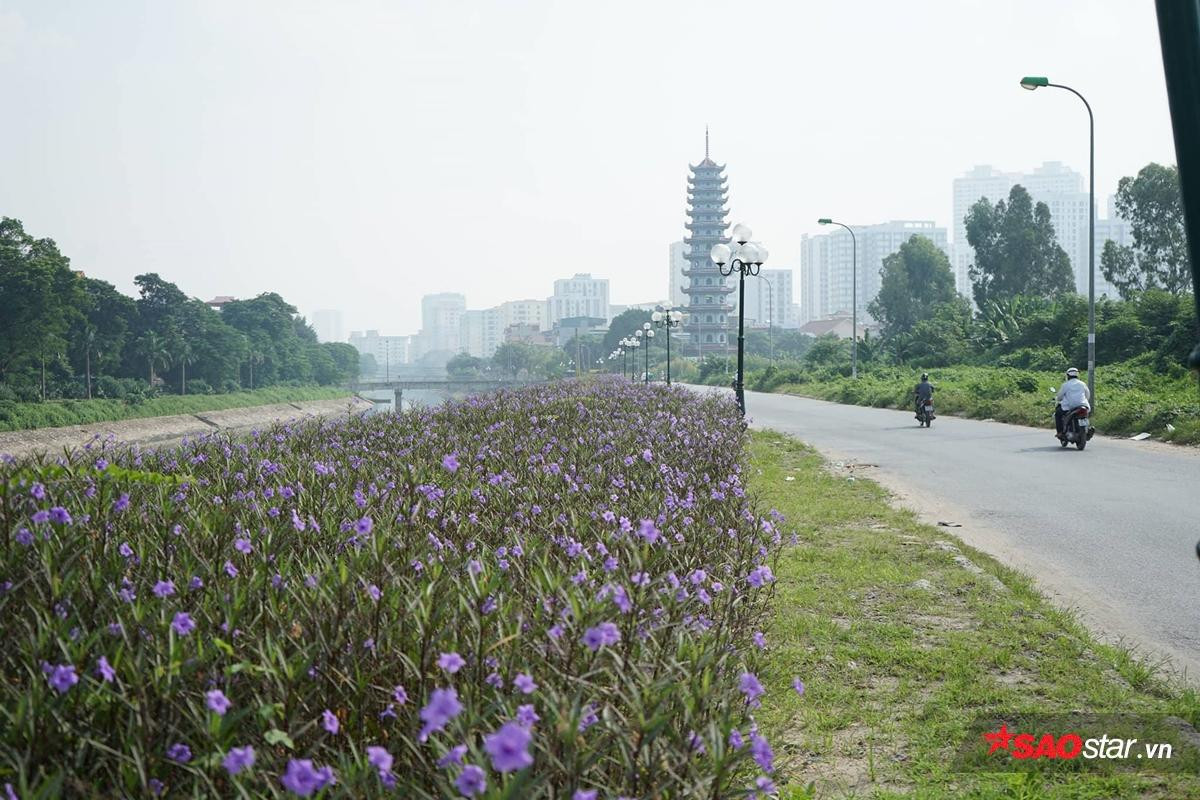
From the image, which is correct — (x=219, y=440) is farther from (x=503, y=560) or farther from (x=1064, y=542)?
(x=1064, y=542)

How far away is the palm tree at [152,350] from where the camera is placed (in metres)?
55.5

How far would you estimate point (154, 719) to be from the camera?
216 cm

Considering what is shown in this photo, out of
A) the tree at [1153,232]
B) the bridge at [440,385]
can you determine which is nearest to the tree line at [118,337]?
the bridge at [440,385]

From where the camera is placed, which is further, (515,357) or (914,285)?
(515,357)

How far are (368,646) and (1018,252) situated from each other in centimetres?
5725

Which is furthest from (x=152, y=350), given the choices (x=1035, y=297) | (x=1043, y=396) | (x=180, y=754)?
(x=180, y=754)

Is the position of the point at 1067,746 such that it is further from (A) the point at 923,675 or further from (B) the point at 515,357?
(B) the point at 515,357

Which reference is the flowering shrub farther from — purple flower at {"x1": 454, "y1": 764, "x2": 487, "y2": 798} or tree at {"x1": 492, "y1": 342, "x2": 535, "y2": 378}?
tree at {"x1": 492, "y1": 342, "x2": 535, "y2": 378}

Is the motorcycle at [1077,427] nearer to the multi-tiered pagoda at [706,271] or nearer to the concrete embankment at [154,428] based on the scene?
the concrete embankment at [154,428]

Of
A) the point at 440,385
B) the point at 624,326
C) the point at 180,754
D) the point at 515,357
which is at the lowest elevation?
the point at 180,754

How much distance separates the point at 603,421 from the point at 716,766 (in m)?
8.29

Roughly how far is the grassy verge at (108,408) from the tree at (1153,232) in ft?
151

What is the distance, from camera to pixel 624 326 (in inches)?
4899

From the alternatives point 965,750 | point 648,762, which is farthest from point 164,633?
point 965,750
